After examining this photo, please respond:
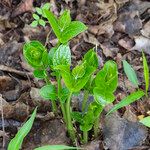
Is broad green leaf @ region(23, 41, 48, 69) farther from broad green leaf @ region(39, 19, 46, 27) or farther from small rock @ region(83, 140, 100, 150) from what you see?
broad green leaf @ region(39, 19, 46, 27)

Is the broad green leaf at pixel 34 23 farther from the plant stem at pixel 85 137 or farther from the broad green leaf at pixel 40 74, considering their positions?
the plant stem at pixel 85 137

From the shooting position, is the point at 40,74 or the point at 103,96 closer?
the point at 103,96

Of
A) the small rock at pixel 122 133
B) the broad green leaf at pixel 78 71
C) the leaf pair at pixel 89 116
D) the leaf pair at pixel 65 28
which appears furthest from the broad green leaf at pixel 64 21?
the small rock at pixel 122 133

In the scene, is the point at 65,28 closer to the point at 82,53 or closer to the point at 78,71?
the point at 78,71

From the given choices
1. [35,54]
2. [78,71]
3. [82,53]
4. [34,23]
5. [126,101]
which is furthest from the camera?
[34,23]

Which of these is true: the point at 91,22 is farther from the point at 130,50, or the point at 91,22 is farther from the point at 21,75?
the point at 21,75

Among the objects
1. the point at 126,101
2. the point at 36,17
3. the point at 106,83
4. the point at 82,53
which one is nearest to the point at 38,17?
the point at 36,17
